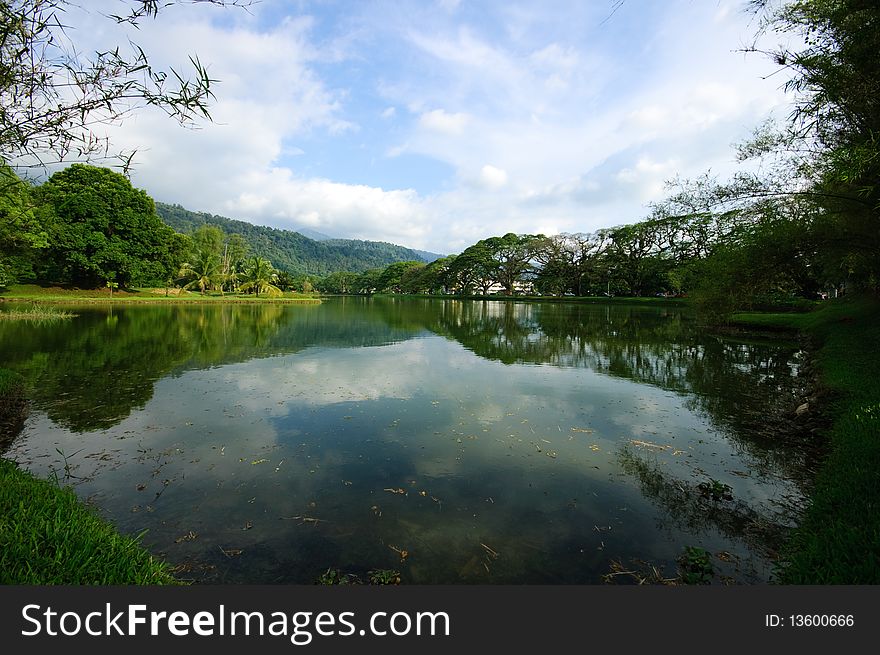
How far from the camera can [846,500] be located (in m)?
4.17

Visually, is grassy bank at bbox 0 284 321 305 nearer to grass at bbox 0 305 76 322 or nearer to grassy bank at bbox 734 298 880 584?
grass at bbox 0 305 76 322

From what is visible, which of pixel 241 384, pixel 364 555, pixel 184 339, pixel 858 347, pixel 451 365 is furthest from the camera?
pixel 184 339

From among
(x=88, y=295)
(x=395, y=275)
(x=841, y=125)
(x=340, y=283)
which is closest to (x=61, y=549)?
(x=841, y=125)

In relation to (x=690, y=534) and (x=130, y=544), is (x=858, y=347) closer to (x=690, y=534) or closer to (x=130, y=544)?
(x=690, y=534)

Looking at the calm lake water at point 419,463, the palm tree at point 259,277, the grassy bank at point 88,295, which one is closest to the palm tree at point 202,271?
the palm tree at point 259,277

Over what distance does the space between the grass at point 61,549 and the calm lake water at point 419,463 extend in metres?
0.61

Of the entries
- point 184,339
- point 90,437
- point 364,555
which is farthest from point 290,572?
point 184,339

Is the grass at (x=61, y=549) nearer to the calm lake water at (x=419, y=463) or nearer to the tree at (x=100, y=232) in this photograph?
the calm lake water at (x=419, y=463)

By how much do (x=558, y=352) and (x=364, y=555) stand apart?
14.3 m

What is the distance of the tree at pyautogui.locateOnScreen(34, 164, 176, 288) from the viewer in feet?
127

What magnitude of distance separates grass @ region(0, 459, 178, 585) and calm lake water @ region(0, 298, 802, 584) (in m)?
0.61

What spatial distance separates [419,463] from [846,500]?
5.10 meters

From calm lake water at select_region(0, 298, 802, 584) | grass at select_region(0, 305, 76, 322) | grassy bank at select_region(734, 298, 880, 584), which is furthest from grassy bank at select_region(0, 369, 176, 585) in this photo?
grass at select_region(0, 305, 76, 322)

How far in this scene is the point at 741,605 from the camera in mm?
2770
